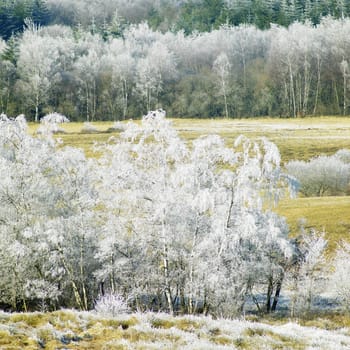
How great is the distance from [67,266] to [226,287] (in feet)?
Answer: 28.7

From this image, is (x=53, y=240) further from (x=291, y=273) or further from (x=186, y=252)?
(x=291, y=273)

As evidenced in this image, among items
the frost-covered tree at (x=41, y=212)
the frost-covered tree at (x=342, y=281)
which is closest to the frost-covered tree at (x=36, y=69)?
the frost-covered tree at (x=41, y=212)

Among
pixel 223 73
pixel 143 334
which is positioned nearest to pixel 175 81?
pixel 223 73

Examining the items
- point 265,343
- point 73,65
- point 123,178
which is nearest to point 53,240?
point 123,178

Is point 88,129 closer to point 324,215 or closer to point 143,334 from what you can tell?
point 324,215

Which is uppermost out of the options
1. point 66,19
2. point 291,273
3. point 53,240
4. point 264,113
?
point 66,19

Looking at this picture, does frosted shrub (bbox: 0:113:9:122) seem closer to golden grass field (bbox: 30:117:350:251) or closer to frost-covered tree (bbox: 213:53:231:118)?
golden grass field (bbox: 30:117:350:251)

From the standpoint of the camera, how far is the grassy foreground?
12312 millimetres

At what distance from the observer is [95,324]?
1434 cm

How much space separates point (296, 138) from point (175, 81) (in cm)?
4171

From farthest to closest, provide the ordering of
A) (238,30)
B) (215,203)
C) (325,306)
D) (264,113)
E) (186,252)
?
(238,30) → (264,113) → (325,306) → (186,252) → (215,203)

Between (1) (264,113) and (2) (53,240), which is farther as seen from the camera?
(1) (264,113)

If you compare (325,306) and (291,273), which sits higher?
(291,273)

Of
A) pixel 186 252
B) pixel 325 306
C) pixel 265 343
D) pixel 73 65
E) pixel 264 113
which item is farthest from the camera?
pixel 73 65
